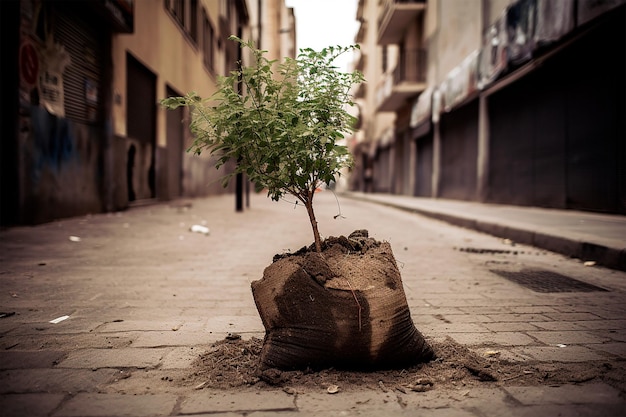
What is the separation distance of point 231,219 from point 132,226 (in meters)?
2.41

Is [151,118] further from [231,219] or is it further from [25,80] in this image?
[25,80]

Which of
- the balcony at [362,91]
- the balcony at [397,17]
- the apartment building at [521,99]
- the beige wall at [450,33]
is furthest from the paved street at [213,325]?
the balcony at [362,91]

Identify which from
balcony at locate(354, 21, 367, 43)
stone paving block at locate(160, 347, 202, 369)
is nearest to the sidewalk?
stone paving block at locate(160, 347, 202, 369)

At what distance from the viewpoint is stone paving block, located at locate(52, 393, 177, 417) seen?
1599mm

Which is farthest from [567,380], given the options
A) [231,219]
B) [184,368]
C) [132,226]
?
[231,219]

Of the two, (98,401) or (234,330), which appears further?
(234,330)

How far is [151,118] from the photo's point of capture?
1369 centimetres

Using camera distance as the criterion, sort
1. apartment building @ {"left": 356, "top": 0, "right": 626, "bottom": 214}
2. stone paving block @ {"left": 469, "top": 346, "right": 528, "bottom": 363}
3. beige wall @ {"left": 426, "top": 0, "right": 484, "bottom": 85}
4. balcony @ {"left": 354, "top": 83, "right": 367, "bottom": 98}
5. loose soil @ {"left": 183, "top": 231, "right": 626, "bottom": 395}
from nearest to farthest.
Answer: loose soil @ {"left": 183, "top": 231, "right": 626, "bottom": 395}
stone paving block @ {"left": 469, "top": 346, "right": 528, "bottom": 363}
apartment building @ {"left": 356, "top": 0, "right": 626, "bottom": 214}
beige wall @ {"left": 426, "top": 0, "right": 484, "bottom": 85}
balcony @ {"left": 354, "top": 83, "right": 367, "bottom": 98}

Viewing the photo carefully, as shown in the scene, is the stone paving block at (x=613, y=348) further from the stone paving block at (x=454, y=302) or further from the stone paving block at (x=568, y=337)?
the stone paving block at (x=454, y=302)

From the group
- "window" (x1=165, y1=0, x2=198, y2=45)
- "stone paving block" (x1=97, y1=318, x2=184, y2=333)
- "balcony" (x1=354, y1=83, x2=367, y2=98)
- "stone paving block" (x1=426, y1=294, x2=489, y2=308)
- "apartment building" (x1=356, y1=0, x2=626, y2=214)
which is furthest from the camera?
"balcony" (x1=354, y1=83, x2=367, y2=98)

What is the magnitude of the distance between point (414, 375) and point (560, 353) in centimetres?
80

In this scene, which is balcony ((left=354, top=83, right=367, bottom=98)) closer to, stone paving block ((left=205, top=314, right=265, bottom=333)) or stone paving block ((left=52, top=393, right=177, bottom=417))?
stone paving block ((left=205, top=314, right=265, bottom=333))

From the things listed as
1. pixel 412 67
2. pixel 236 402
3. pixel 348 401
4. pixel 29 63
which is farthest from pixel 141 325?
pixel 412 67

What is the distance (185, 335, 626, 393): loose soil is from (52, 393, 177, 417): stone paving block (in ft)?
0.57
